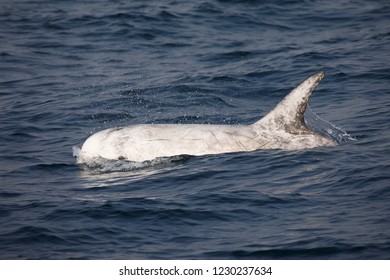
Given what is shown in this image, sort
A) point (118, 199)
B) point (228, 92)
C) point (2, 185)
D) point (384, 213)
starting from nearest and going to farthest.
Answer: point (384, 213) → point (118, 199) → point (2, 185) → point (228, 92)

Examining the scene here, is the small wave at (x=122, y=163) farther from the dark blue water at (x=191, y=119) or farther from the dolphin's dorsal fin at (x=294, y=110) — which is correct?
the dolphin's dorsal fin at (x=294, y=110)

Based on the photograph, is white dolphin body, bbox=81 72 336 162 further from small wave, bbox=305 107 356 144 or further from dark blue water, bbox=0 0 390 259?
small wave, bbox=305 107 356 144

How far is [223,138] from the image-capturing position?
14211 millimetres

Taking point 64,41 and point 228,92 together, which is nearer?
point 228,92

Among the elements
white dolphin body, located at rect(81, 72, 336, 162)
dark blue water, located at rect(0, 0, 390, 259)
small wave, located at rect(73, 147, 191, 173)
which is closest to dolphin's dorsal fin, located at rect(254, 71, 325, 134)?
white dolphin body, located at rect(81, 72, 336, 162)

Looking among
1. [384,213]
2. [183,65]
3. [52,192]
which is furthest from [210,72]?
[384,213]

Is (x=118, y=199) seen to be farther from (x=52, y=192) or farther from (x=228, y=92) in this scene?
(x=228, y=92)

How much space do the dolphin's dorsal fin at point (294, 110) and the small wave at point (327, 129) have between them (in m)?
1.27

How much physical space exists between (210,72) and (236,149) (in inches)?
299

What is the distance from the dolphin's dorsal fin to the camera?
13.6 meters

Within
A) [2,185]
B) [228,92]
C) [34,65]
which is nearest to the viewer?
[2,185]

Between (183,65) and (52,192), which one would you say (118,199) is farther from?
(183,65)

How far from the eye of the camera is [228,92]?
1975 cm

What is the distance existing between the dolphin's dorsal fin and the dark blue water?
50cm
